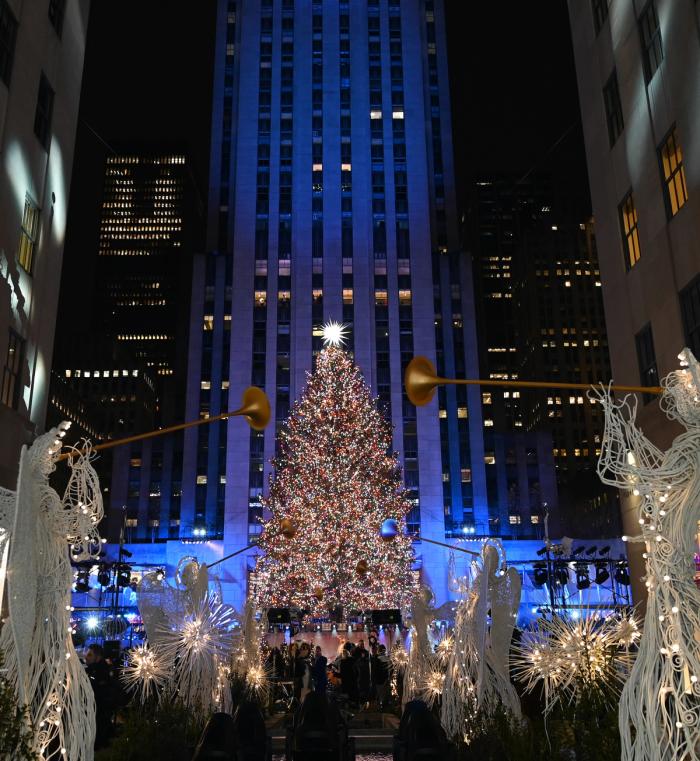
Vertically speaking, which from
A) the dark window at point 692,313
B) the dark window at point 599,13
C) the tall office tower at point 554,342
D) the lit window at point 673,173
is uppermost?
the tall office tower at point 554,342

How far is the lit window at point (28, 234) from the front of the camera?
23656 mm

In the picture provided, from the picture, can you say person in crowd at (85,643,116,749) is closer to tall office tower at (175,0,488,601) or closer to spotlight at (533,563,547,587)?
spotlight at (533,563,547,587)

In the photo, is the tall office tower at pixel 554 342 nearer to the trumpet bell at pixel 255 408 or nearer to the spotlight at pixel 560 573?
the spotlight at pixel 560 573

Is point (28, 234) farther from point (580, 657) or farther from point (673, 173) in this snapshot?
point (580, 657)

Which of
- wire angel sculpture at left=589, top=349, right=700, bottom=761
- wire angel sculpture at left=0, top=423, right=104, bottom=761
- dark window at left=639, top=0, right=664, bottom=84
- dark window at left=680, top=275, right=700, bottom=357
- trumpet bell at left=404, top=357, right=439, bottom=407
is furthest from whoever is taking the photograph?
dark window at left=639, top=0, right=664, bottom=84

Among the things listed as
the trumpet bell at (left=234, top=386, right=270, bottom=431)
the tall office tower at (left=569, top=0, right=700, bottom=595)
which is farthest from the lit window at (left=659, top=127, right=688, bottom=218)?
the trumpet bell at (left=234, top=386, right=270, bottom=431)

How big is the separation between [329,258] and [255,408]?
52.3 metres

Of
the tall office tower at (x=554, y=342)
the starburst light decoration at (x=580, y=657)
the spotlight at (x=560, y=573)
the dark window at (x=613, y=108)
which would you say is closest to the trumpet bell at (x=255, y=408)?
the starburst light decoration at (x=580, y=657)

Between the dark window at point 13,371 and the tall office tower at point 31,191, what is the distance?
29 mm

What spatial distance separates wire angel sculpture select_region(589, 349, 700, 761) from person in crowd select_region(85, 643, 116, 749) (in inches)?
379

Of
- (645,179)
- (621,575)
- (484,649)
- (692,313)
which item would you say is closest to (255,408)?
(484,649)

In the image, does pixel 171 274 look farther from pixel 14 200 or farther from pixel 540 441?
pixel 14 200

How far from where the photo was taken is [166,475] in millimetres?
74188

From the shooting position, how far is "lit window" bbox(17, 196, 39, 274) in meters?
Answer: 23.7
